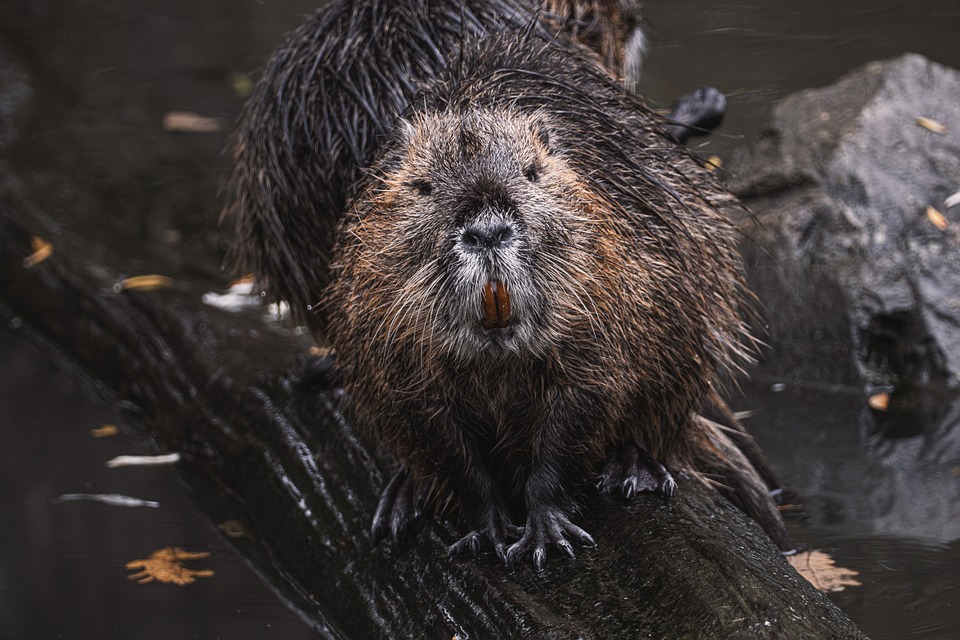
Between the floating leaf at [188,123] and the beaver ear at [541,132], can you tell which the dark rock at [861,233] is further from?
the floating leaf at [188,123]

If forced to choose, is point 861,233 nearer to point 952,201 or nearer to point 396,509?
point 952,201

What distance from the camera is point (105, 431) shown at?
14.8 ft

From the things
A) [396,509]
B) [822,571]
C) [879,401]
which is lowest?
[822,571]

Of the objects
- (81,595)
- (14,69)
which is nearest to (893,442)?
(81,595)

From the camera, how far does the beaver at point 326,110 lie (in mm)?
3568

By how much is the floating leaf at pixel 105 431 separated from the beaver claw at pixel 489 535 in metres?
2.17

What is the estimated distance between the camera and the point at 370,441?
11.3 ft

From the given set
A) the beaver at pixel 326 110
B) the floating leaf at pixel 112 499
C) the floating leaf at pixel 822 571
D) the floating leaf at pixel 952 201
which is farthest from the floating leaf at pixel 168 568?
the floating leaf at pixel 952 201

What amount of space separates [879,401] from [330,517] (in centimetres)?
242

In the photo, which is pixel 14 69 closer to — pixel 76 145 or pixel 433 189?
pixel 76 145

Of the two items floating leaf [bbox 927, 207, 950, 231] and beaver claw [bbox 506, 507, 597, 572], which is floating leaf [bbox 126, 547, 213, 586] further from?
floating leaf [bbox 927, 207, 950, 231]

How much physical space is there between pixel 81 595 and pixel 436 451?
1.58 metres

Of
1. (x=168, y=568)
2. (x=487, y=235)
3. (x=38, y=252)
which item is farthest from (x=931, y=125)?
(x=38, y=252)

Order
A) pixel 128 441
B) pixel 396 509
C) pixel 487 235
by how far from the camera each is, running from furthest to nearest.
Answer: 1. pixel 128 441
2. pixel 396 509
3. pixel 487 235
